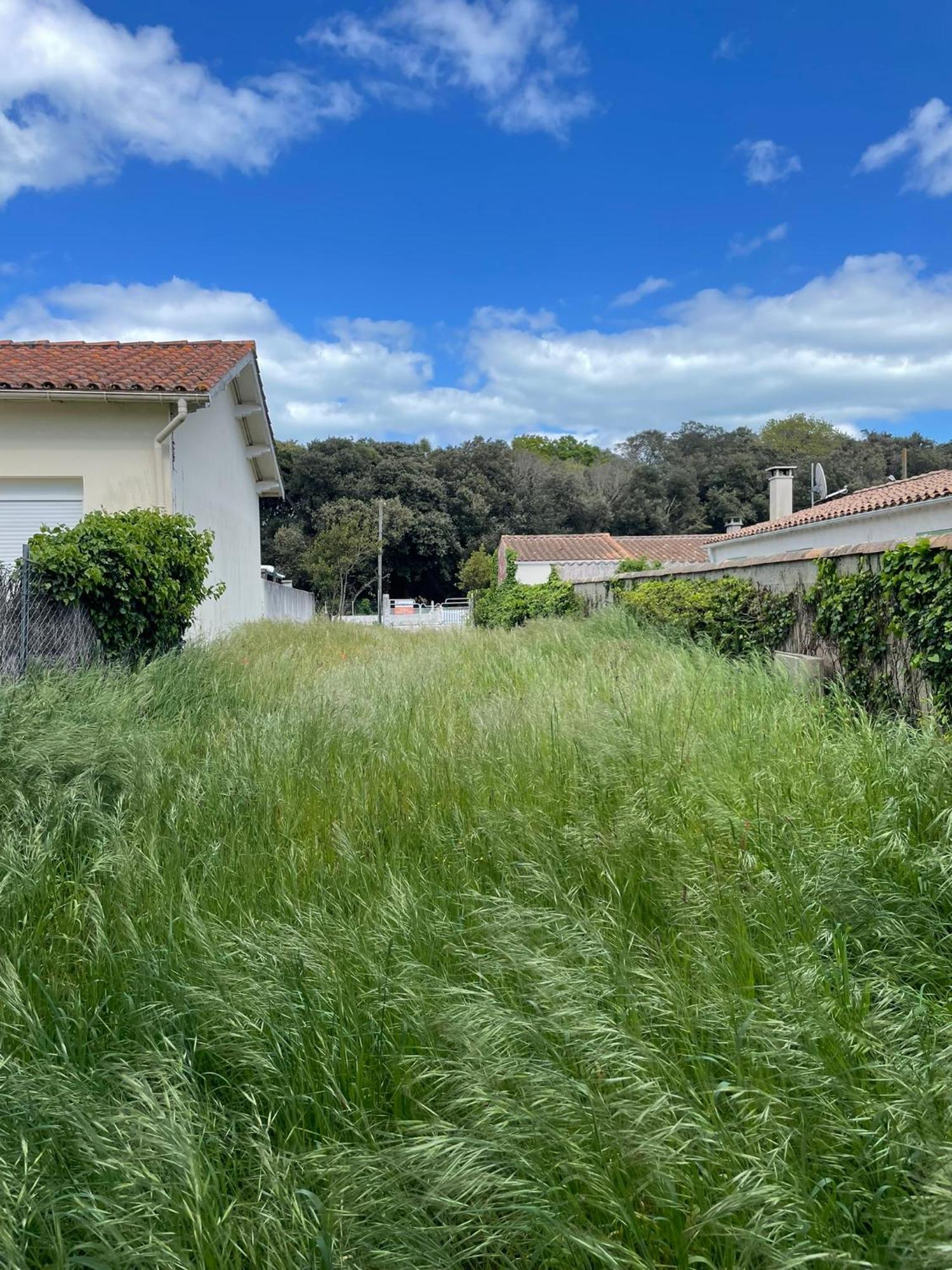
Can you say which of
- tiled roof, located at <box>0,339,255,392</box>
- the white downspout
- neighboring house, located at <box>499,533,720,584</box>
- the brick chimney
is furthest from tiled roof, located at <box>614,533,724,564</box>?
the white downspout

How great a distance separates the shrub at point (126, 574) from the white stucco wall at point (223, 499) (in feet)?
8.76

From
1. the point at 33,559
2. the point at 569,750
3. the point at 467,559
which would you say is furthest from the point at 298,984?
the point at 467,559

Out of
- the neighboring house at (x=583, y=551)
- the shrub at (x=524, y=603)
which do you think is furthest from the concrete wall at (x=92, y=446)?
the neighboring house at (x=583, y=551)

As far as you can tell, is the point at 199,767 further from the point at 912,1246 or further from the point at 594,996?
the point at 912,1246

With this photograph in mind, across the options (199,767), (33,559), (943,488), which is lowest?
(199,767)

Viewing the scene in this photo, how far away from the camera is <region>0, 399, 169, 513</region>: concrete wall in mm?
10953

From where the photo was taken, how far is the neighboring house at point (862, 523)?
15977 millimetres

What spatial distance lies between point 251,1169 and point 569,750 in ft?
8.11

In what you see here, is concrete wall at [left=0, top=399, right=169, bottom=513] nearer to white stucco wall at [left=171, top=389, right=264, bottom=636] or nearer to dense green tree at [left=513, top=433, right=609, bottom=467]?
white stucco wall at [left=171, top=389, right=264, bottom=636]

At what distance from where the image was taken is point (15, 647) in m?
6.33

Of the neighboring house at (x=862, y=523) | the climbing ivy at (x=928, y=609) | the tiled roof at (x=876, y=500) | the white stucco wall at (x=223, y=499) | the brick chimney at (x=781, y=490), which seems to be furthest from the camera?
the brick chimney at (x=781, y=490)

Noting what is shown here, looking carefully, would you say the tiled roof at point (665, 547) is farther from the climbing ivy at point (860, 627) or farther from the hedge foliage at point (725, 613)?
the climbing ivy at point (860, 627)

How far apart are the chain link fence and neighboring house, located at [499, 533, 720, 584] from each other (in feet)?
101

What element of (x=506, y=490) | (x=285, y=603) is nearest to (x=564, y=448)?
(x=506, y=490)
